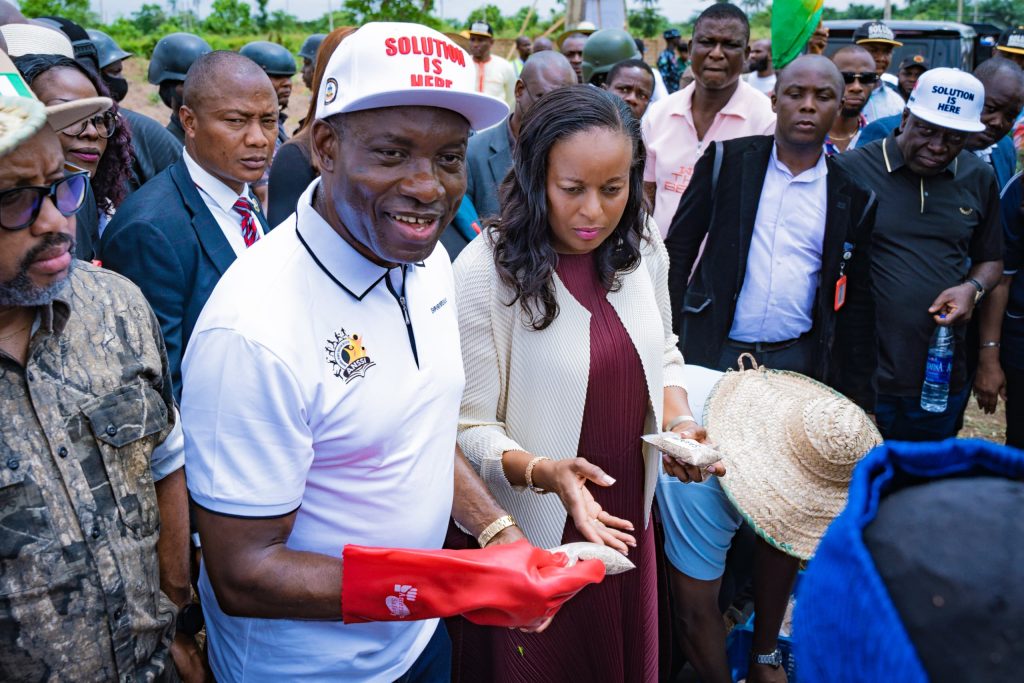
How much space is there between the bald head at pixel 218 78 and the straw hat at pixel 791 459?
6.51 ft

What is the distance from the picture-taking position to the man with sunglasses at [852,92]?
631 cm

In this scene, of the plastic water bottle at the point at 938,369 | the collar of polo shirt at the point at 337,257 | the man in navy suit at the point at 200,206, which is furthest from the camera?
the plastic water bottle at the point at 938,369

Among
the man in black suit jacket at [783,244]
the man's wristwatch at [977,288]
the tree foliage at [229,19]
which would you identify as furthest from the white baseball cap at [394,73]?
the tree foliage at [229,19]

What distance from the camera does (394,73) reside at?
4.98 ft

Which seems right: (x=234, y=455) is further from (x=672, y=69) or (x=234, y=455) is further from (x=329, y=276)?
(x=672, y=69)

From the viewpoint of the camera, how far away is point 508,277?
2244 mm

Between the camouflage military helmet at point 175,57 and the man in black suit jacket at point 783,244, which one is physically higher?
the camouflage military helmet at point 175,57

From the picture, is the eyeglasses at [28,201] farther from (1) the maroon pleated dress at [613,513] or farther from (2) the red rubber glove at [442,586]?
(1) the maroon pleated dress at [613,513]

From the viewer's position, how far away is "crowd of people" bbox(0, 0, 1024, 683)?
139 cm

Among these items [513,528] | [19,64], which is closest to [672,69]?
[19,64]

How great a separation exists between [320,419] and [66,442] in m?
0.42

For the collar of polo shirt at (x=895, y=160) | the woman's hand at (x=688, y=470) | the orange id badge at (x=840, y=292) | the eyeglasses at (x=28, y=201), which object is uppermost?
the eyeglasses at (x=28, y=201)

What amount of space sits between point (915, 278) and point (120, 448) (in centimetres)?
369

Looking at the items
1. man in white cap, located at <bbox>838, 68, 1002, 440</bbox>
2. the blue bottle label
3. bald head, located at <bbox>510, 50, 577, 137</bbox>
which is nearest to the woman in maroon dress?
bald head, located at <bbox>510, 50, 577, 137</bbox>
